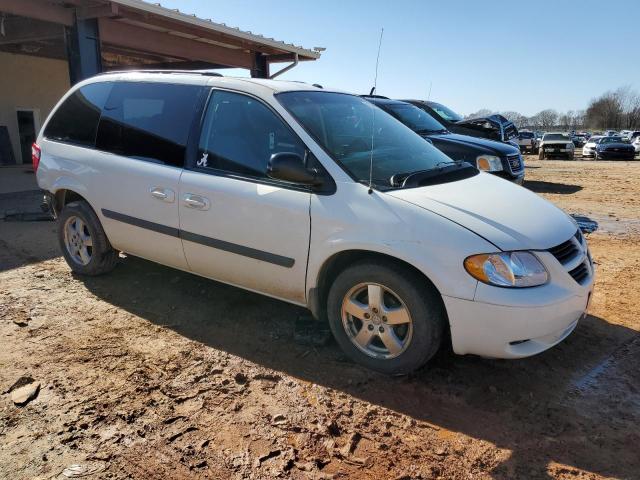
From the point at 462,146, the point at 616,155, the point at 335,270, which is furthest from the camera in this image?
the point at 616,155

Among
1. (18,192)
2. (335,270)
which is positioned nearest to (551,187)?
(335,270)

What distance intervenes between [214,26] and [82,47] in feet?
9.66

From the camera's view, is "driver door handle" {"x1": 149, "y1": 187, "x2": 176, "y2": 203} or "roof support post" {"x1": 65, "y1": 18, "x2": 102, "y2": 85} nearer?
"driver door handle" {"x1": 149, "y1": 187, "x2": 176, "y2": 203}

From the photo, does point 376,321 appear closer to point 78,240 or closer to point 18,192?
point 78,240

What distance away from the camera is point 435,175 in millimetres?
3465

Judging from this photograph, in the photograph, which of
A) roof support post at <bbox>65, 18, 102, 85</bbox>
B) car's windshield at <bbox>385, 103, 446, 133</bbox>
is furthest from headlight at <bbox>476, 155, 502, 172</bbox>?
roof support post at <bbox>65, 18, 102, 85</bbox>

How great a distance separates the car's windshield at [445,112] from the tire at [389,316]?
8.80 meters

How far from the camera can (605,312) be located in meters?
4.18

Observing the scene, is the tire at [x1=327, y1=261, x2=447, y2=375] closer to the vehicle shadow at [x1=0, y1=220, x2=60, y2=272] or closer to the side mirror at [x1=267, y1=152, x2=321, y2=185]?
the side mirror at [x1=267, y1=152, x2=321, y2=185]

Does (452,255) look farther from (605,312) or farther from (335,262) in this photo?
(605,312)

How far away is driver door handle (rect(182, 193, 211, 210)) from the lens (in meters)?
3.62

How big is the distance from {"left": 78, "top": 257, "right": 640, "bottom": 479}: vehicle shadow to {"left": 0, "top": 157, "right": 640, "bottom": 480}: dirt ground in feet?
0.04

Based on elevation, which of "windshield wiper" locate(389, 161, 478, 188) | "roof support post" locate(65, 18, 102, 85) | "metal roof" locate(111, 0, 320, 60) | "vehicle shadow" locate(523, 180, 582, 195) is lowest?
"vehicle shadow" locate(523, 180, 582, 195)

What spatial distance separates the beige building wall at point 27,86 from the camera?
1447 centimetres
